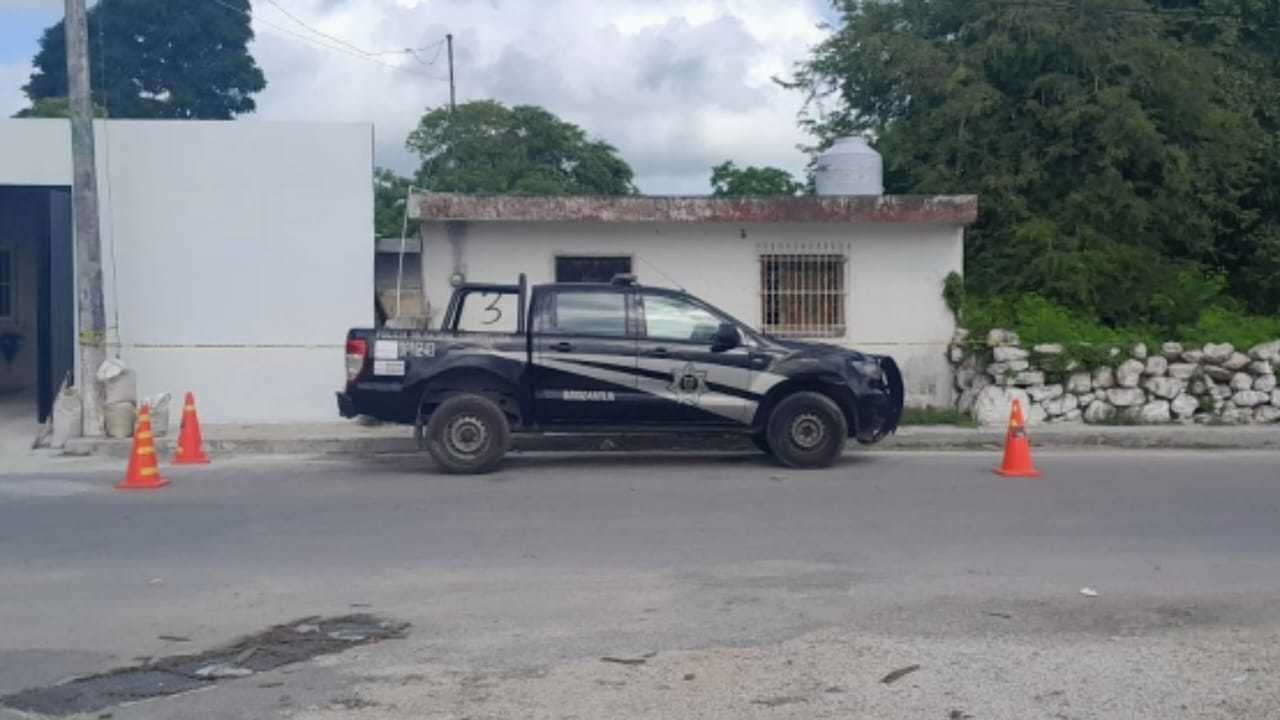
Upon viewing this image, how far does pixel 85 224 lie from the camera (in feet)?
53.8

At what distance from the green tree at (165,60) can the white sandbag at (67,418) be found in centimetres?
3177

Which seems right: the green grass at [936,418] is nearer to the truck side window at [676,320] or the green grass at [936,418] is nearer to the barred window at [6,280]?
the truck side window at [676,320]

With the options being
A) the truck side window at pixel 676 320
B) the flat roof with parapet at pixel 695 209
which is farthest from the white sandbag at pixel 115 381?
the truck side window at pixel 676 320

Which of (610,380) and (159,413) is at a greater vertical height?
(610,380)

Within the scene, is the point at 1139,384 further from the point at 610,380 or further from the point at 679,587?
the point at 679,587

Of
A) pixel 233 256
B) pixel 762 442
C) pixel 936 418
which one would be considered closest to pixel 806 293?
pixel 936 418

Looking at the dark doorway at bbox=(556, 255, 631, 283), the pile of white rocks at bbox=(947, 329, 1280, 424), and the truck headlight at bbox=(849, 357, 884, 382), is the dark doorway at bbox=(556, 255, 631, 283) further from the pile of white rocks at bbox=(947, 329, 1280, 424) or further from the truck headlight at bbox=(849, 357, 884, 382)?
the truck headlight at bbox=(849, 357, 884, 382)

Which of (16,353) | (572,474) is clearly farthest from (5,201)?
(572,474)

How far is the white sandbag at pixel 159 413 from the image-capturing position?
16.7 metres

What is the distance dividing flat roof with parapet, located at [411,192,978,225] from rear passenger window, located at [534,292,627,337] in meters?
3.67

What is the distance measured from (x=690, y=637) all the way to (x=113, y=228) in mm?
11921

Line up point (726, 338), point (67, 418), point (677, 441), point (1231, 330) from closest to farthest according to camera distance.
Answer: point (726, 338), point (677, 441), point (67, 418), point (1231, 330)

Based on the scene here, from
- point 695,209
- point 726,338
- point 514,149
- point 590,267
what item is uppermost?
point 514,149

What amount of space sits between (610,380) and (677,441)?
217cm
